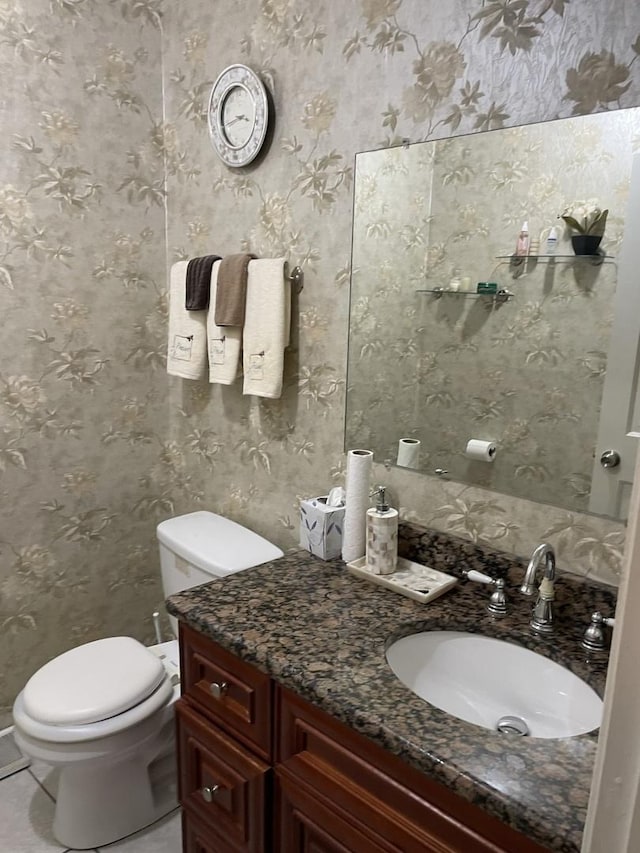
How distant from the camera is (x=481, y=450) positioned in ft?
4.38

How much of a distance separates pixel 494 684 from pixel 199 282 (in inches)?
53.0

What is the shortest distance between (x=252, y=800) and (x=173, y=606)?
0.39 meters

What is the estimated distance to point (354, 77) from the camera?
1.46 meters

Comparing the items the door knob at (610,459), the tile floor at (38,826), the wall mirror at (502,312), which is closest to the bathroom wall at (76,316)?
the tile floor at (38,826)

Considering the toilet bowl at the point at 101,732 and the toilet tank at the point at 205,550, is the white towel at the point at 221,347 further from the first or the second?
the toilet bowl at the point at 101,732

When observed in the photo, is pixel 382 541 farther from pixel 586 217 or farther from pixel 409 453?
pixel 586 217

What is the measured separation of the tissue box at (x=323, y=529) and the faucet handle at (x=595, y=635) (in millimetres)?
593

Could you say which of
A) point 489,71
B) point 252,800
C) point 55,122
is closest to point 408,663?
point 252,800

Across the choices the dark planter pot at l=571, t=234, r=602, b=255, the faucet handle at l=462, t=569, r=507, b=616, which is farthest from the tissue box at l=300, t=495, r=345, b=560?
the dark planter pot at l=571, t=234, r=602, b=255

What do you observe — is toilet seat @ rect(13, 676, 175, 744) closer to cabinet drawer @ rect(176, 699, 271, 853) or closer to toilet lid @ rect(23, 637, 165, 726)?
toilet lid @ rect(23, 637, 165, 726)

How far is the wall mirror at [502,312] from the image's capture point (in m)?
1.11

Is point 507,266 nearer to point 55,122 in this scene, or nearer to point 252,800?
point 252,800

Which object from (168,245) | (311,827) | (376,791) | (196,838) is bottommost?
(196,838)

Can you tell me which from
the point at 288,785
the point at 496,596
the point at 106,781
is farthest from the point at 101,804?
the point at 496,596
